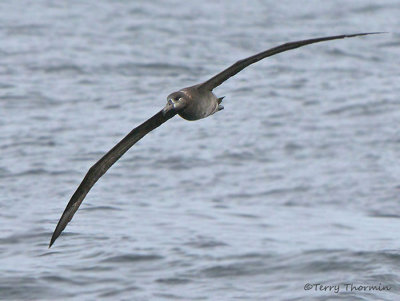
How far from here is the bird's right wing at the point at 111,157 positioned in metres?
9.20

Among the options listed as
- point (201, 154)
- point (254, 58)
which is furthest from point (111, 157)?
point (201, 154)

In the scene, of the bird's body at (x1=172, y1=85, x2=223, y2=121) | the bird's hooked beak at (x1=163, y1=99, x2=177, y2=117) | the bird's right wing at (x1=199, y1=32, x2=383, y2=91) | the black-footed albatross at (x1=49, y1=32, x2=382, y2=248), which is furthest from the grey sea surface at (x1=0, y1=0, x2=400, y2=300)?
the bird's right wing at (x1=199, y1=32, x2=383, y2=91)

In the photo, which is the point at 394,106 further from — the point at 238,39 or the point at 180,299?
the point at 180,299

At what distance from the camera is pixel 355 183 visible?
594 inches

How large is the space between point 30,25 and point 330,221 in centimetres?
1240

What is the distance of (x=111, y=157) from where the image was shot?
953 centimetres

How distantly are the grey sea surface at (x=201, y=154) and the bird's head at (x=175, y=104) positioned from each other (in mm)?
2153

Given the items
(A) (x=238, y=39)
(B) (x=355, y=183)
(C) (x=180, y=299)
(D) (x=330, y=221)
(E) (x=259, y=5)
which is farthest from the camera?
(E) (x=259, y=5)

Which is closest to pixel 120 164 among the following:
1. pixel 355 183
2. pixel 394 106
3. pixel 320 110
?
pixel 355 183

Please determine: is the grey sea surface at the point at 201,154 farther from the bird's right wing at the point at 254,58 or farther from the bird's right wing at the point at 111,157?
the bird's right wing at the point at 254,58

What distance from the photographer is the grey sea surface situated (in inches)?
420

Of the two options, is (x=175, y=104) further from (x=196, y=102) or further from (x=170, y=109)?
(x=196, y=102)

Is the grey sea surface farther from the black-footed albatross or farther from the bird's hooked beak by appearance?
A: the bird's hooked beak

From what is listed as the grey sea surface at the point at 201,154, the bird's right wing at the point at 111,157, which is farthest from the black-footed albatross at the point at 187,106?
the grey sea surface at the point at 201,154
